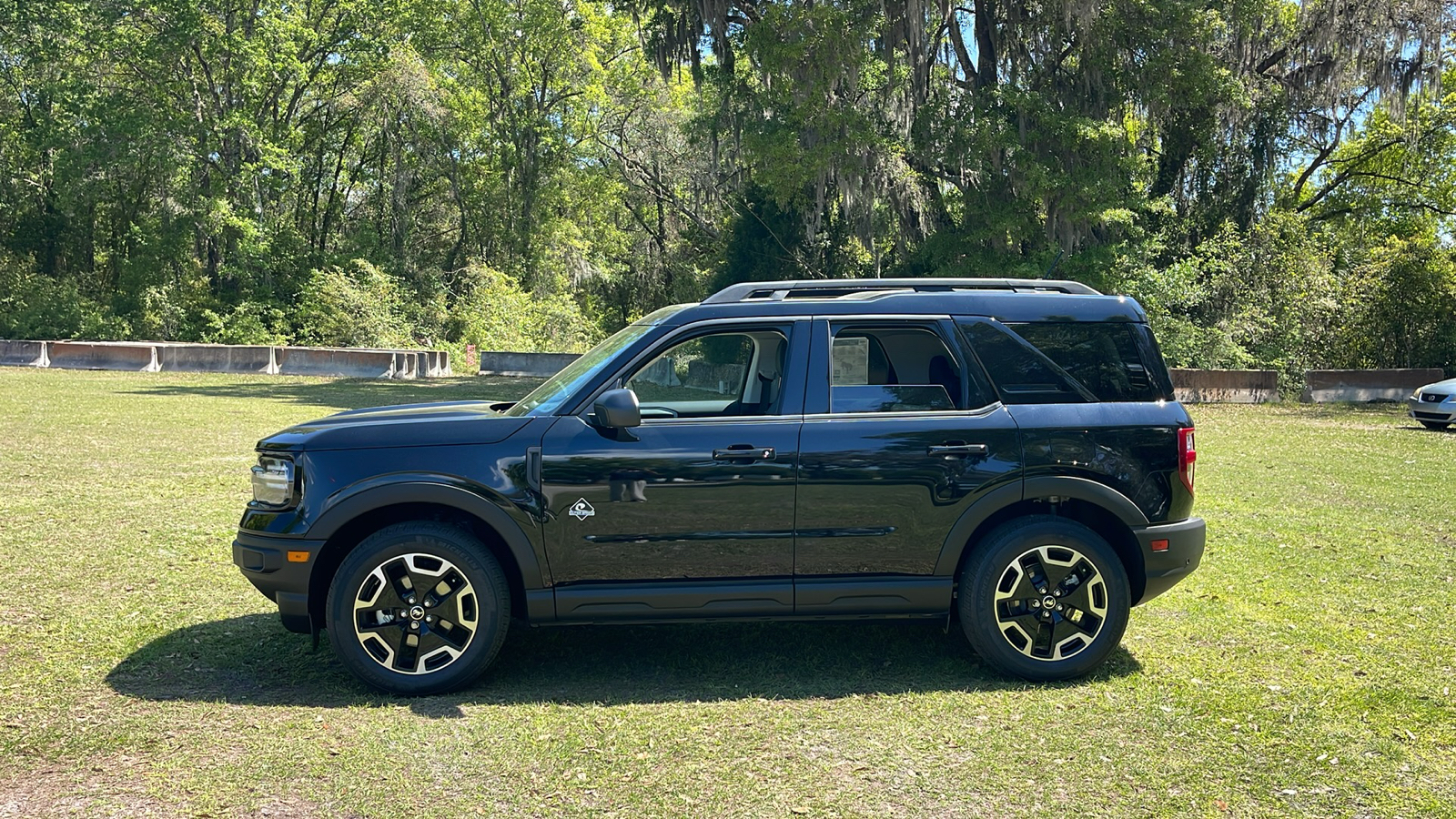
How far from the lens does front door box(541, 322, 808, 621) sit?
4914mm

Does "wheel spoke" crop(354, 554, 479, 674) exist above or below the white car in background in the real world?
below

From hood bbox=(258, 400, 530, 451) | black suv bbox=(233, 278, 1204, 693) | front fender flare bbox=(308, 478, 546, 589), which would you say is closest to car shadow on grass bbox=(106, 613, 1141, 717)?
black suv bbox=(233, 278, 1204, 693)

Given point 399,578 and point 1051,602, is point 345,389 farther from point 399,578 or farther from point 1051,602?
point 1051,602

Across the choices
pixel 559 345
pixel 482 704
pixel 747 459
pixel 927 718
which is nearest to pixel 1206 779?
pixel 927 718

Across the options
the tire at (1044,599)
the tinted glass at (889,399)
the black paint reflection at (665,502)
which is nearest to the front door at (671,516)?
the black paint reflection at (665,502)

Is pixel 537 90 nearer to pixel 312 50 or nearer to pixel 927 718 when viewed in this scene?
pixel 312 50

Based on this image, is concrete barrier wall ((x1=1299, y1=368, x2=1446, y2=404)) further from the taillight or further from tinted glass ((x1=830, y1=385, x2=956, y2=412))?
tinted glass ((x1=830, y1=385, x2=956, y2=412))

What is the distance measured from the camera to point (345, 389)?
24.5 meters

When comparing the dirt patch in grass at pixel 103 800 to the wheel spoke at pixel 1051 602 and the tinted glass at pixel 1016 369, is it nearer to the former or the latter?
the wheel spoke at pixel 1051 602

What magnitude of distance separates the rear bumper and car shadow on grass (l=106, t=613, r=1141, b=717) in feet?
1.55

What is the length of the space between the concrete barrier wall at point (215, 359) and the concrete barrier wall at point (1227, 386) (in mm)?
19705

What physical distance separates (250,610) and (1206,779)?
16.5 feet

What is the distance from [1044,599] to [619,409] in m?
2.17

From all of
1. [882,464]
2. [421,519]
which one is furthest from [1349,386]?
[421,519]
